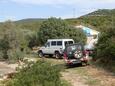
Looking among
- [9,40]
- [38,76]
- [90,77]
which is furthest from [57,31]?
[38,76]

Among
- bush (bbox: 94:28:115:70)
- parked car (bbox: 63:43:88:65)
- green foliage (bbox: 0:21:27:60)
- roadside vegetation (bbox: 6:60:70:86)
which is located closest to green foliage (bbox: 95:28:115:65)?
bush (bbox: 94:28:115:70)

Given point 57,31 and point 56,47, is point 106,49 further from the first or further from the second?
point 57,31

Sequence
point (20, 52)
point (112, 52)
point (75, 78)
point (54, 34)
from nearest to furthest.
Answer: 1. point (75, 78)
2. point (112, 52)
3. point (20, 52)
4. point (54, 34)

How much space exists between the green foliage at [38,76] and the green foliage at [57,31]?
2927 cm

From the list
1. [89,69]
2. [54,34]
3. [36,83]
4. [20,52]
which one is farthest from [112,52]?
[54,34]

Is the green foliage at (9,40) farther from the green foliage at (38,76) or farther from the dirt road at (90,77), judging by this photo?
the green foliage at (38,76)

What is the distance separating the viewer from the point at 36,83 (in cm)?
1346

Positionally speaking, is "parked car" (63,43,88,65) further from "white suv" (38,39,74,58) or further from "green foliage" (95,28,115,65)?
"white suv" (38,39,74,58)

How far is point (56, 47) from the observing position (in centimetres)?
3628

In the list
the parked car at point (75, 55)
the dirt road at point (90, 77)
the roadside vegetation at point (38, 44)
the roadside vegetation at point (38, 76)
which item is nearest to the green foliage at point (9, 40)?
the roadside vegetation at point (38, 44)

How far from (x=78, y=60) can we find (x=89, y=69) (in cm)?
209

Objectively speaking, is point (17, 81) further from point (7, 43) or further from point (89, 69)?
point (7, 43)

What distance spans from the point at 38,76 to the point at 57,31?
31.4 m

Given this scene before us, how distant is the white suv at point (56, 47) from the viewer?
117 feet
